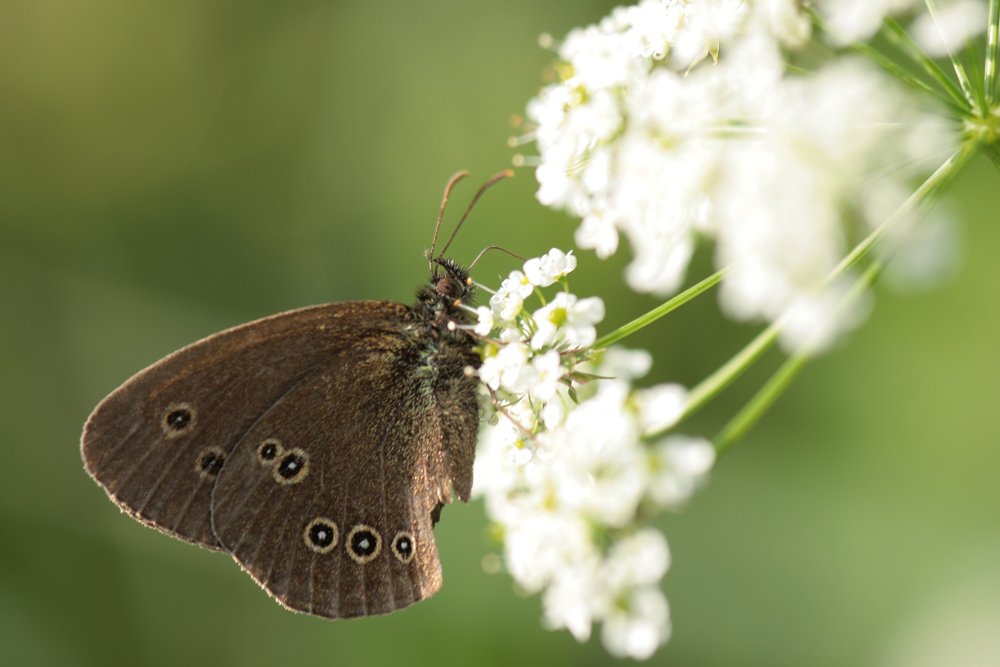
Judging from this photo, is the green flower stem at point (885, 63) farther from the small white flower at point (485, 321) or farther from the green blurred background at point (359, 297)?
the green blurred background at point (359, 297)

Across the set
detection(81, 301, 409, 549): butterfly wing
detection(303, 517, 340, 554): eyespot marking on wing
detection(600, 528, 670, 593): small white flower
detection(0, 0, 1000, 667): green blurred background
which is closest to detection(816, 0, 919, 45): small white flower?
detection(600, 528, 670, 593): small white flower

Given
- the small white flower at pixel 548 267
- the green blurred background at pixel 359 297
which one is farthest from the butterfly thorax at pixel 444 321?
the green blurred background at pixel 359 297

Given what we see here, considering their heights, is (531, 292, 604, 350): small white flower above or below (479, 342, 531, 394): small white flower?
above

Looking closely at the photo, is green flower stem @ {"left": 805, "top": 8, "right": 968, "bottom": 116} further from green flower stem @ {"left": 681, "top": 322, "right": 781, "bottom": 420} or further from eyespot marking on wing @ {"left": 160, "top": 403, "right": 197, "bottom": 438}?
eyespot marking on wing @ {"left": 160, "top": 403, "right": 197, "bottom": 438}

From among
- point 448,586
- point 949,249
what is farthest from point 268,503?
point 448,586

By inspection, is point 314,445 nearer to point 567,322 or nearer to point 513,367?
point 513,367

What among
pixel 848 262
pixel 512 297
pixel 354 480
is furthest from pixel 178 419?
pixel 848 262

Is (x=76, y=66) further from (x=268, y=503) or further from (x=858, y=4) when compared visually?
(x=858, y=4)
